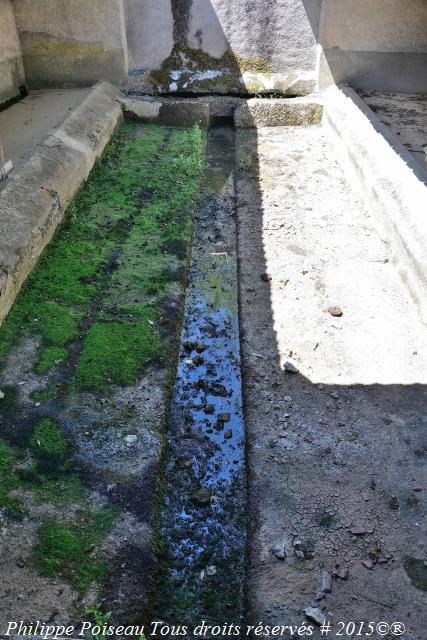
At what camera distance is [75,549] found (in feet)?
8.08

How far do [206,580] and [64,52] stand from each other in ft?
25.1

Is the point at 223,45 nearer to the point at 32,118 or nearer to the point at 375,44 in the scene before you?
the point at 375,44

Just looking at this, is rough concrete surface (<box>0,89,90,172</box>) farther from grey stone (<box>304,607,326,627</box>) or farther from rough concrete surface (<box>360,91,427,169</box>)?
grey stone (<box>304,607,326,627</box>)

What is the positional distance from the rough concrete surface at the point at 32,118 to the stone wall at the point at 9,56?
0.66ft

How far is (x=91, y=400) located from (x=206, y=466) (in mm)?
795

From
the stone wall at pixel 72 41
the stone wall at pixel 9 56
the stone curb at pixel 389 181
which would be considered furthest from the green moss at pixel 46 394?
the stone wall at pixel 72 41

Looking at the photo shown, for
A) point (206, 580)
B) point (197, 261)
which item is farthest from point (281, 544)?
point (197, 261)

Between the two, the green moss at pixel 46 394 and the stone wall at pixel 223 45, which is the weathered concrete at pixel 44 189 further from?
the stone wall at pixel 223 45

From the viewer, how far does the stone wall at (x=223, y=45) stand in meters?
7.84

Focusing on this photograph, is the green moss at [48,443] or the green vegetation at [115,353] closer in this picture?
the green moss at [48,443]

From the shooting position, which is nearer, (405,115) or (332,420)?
(332,420)

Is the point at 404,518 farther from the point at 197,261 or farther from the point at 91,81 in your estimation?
the point at 91,81

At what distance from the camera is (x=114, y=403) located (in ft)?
10.7

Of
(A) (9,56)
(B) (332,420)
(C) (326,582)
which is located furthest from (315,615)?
(A) (9,56)
